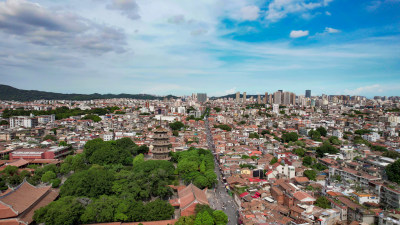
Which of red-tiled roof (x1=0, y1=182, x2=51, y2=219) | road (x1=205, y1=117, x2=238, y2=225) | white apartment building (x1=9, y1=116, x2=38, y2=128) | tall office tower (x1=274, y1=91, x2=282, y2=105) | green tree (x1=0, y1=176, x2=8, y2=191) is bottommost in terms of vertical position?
road (x1=205, y1=117, x2=238, y2=225)

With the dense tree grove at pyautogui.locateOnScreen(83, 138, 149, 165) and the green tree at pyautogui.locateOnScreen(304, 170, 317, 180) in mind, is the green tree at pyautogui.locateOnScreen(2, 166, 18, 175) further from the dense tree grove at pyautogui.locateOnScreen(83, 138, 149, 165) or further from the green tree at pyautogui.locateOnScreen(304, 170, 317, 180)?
the green tree at pyautogui.locateOnScreen(304, 170, 317, 180)

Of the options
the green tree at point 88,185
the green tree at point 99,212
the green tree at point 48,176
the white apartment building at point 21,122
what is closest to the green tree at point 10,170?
the green tree at point 48,176

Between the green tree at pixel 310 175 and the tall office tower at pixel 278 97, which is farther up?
the tall office tower at pixel 278 97

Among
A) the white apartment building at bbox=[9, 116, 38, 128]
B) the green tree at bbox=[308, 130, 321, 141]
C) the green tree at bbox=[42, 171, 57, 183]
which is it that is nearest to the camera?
the green tree at bbox=[42, 171, 57, 183]

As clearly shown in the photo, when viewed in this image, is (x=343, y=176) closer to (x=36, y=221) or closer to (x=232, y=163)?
(x=232, y=163)

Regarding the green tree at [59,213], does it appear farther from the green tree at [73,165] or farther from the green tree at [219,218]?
the green tree at [73,165]

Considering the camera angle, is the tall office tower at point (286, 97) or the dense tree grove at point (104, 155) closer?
the dense tree grove at point (104, 155)

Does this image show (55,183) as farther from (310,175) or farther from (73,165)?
(310,175)

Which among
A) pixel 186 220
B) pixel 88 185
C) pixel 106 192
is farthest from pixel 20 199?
pixel 186 220

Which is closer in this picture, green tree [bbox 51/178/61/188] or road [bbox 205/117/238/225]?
road [bbox 205/117/238/225]

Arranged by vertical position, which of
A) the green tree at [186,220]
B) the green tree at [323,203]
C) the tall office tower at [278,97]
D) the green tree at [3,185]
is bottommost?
the green tree at [3,185]

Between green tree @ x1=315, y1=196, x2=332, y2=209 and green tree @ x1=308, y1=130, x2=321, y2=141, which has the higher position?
green tree @ x1=308, y1=130, x2=321, y2=141

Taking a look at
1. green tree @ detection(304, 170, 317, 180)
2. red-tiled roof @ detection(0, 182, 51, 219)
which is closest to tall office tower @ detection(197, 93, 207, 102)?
green tree @ detection(304, 170, 317, 180)

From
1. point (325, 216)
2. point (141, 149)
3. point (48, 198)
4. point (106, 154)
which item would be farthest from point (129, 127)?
point (325, 216)
